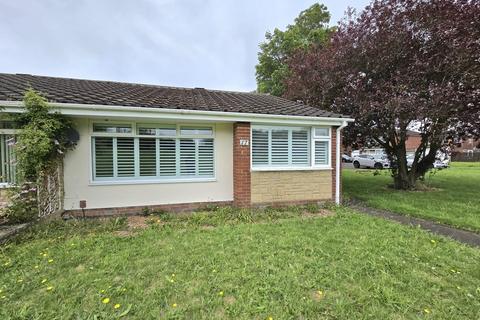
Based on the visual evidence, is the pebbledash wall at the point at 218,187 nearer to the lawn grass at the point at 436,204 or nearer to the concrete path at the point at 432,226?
the concrete path at the point at 432,226

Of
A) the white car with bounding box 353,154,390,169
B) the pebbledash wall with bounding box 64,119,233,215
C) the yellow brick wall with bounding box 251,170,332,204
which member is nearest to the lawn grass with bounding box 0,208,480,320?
the pebbledash wall with bounding box 64,119,233,215

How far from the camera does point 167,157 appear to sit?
267 inches

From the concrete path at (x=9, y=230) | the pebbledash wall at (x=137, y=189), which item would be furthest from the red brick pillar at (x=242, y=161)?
the concrete path at (x=9, y=230)

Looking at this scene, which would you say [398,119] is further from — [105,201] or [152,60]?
[152,60]

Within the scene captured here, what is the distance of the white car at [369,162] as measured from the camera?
81.2ft

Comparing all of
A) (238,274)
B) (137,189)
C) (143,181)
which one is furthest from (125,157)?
(238,274)

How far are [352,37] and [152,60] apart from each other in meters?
12.7

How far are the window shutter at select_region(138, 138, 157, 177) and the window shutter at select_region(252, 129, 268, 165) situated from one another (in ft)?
9.06

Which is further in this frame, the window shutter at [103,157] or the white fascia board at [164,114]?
the window shutter at [103,157]

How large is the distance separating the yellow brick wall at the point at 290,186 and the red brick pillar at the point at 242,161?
0.64 ft

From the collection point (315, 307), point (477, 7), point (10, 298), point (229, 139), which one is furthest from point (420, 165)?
point (10, 298)

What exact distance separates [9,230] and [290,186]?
6405 millimetres

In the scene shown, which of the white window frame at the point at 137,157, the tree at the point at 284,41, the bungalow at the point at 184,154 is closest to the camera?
the bungalow at the point at 184,154

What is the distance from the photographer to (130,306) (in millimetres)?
2615
